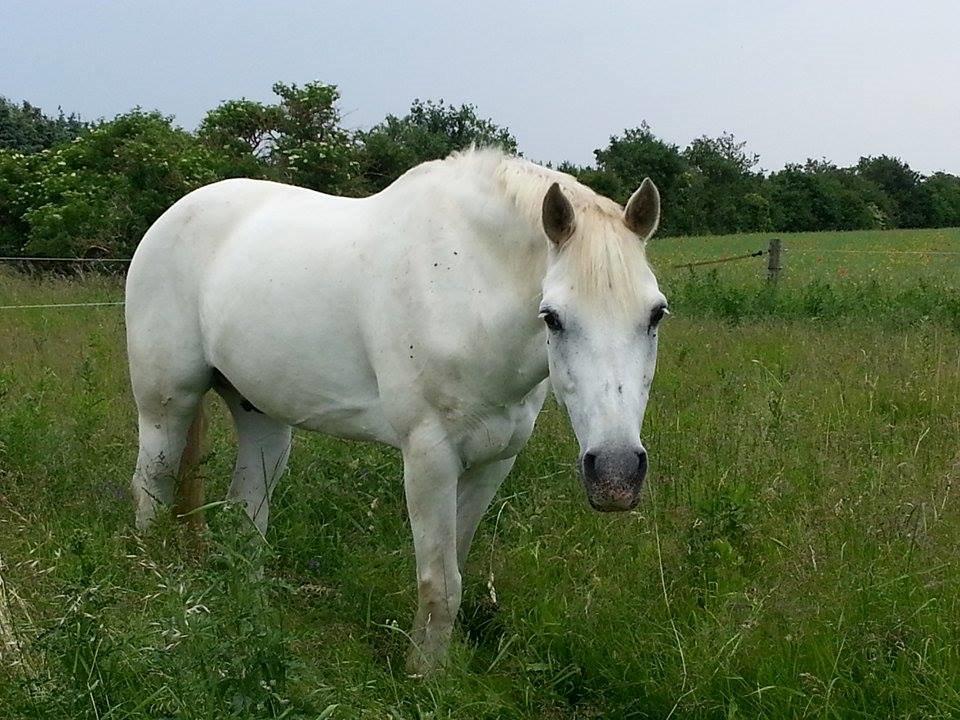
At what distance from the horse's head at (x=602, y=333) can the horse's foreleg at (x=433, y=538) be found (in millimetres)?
639

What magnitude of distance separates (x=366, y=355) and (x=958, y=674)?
6.94ft

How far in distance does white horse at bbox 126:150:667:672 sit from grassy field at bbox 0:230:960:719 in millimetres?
325

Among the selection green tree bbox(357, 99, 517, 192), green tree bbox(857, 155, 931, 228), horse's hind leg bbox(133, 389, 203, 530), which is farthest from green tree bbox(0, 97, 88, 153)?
green tree bbox(857, 155, 931, 228)

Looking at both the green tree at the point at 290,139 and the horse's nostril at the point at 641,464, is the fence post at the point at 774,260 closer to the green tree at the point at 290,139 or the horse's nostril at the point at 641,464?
the green tree at the point at 290,139

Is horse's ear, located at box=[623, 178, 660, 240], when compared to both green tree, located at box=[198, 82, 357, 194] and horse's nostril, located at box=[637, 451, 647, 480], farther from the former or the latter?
green tree, located at box=[198, 82, 357, 194]

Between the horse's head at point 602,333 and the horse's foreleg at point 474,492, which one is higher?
the horse's head at point 602,333

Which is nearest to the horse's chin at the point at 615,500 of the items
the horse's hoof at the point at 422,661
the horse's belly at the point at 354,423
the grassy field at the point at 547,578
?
the grassy field at the point at 547,578

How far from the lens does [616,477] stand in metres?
2.28

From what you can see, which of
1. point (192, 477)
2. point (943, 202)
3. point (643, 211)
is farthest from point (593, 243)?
point (943, 202)

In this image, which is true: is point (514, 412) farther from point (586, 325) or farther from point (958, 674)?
point (958, 674)

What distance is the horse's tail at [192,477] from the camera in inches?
160

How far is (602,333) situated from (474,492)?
1220 mm

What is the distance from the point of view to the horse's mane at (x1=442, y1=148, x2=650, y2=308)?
2.43 meters

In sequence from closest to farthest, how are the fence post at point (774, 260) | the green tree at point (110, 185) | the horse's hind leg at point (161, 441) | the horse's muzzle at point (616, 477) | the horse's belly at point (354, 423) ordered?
the horse's muzzle at point (616, 477) → the horse's belly at point (354, 423) → the horse's hind leg at point (161, 441) → the fence post at point (774, 260) → the green tree at point (110, 185)
